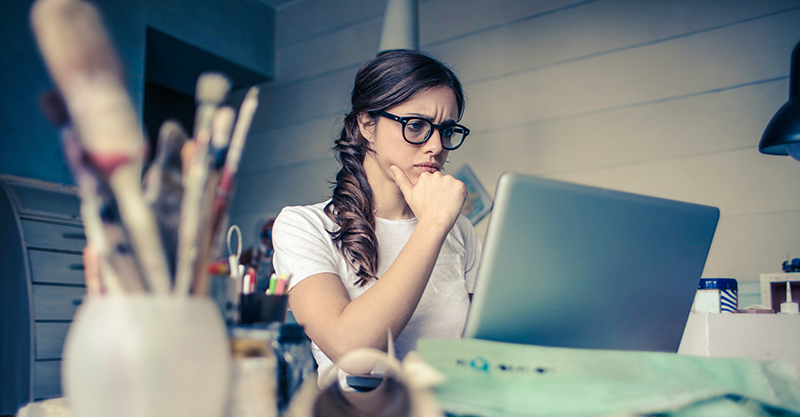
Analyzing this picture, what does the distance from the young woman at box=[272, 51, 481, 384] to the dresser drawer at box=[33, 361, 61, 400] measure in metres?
0.59

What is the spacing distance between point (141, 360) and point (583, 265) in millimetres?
469

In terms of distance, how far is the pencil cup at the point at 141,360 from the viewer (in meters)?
0.32

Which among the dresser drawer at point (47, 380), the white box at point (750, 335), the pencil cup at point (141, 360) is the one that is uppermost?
the pencil cup at point (141, 360)

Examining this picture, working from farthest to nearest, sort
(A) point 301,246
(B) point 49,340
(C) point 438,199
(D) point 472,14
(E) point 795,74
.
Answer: (D) point 472,14, (E) point 795,74, (B) point 49,340, (A) point 301,246, (C) point 438,199

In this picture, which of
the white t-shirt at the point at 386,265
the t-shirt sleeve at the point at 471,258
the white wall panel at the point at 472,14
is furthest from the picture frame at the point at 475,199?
the white t-shirt at the point at 386,265

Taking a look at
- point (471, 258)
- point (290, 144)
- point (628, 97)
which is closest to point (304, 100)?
point (290, 144)

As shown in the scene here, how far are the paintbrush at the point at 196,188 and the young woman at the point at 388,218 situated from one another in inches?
18.1

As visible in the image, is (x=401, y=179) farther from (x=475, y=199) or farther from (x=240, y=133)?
(x=475, y=199)

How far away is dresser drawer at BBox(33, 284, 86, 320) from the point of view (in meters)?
1.25

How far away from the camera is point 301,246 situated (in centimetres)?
104

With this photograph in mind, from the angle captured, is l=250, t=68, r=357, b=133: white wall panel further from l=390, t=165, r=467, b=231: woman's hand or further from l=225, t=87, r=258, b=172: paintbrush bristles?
l=225, t=87, r=258, b=172: paintbrush bristles

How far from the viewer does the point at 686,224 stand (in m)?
0.67

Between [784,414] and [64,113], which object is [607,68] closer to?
[784,414]

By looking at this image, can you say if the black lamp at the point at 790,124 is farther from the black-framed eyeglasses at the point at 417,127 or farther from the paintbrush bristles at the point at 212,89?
the paintbrush bristles at the point at 212,89
